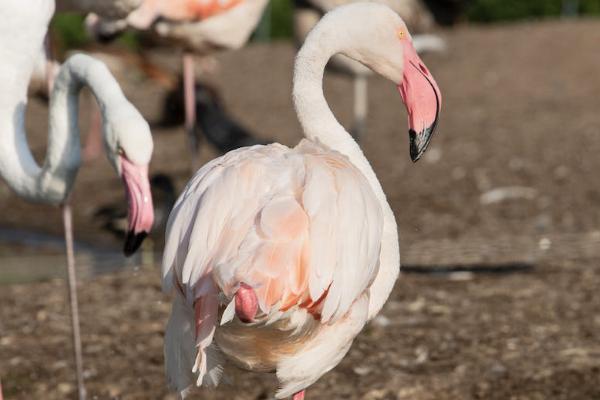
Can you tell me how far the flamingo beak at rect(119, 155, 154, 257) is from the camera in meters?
4.36

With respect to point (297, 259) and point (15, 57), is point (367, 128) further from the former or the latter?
point (297, 259)

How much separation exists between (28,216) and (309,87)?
6016mm

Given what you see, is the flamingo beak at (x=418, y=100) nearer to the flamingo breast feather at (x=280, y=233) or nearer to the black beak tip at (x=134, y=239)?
the flamingo breast feather at (x=280, y=233)

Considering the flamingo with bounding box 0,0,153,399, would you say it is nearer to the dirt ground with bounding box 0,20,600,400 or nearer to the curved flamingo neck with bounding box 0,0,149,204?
the curved flamingo neck with bounding box 0,0,149,204

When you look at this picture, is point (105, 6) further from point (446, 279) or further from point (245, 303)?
point (245, 303)

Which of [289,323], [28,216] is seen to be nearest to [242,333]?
[289,323]

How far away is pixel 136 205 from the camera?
438 cm

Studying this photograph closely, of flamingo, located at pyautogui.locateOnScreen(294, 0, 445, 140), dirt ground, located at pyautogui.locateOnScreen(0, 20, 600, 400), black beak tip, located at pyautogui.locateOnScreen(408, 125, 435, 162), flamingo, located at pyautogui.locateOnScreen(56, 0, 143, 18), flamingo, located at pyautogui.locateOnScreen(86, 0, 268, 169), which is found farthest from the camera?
flamingo, located at pyautogui.locateOnScreen(294, 0, 445, 140)

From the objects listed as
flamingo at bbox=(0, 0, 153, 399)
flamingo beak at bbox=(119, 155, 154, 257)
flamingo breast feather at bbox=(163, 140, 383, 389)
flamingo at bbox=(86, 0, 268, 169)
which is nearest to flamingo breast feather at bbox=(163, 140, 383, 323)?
flamingo breast feather at bbox=(163, 140, 383, 389)

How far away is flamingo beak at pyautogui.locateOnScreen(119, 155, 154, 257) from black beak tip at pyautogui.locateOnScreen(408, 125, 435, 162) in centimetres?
106

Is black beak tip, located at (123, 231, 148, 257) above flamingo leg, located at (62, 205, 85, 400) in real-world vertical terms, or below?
above

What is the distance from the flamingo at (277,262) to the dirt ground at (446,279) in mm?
1131

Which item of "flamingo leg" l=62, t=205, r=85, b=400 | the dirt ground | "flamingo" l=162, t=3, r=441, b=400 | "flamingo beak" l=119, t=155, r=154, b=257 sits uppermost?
"flamingo" l=162, t=3, r=441, b=400

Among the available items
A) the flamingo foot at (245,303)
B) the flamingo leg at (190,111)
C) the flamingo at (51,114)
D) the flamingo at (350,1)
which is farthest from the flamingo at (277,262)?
the flamingo at (350,1)
